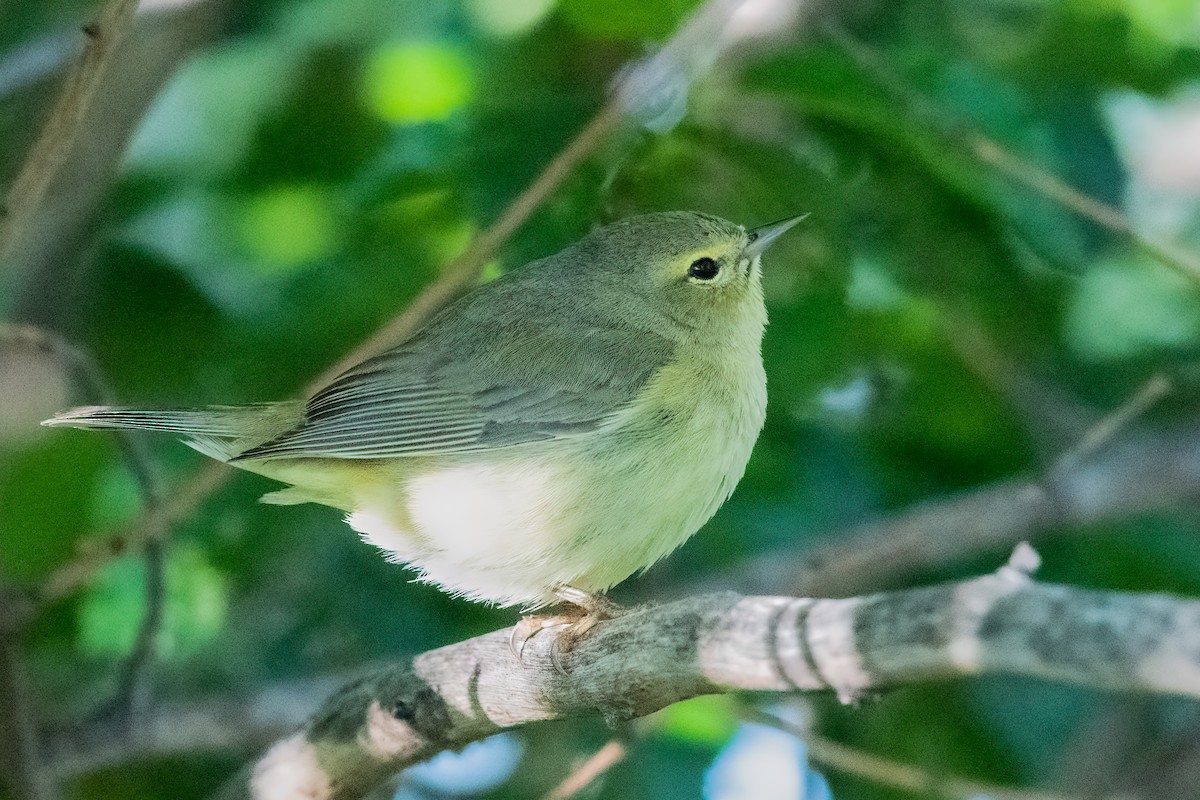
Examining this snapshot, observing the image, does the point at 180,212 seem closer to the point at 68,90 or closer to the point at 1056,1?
the point at 68,90

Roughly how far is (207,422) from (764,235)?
1.69 meters

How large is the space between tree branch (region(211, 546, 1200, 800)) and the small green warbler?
370mm

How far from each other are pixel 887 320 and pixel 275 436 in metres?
2.25

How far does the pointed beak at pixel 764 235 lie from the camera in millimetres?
3949

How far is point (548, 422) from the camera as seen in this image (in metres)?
3.66

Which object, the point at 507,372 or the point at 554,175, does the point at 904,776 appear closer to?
the point at 507,372

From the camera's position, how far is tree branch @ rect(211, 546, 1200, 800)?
1527 mm

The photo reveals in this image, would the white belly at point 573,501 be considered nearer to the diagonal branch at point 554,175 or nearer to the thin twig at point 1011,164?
the diagonal branch at point 554,175

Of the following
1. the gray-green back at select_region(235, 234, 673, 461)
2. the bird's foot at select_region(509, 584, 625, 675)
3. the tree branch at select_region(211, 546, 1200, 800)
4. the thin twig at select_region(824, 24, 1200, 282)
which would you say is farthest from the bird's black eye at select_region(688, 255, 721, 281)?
the tree branch at select_region(211, 546, 1200, 800)

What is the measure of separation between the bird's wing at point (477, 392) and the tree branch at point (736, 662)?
635mm

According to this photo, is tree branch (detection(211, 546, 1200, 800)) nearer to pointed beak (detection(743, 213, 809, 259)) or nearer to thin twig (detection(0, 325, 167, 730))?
thin twig (detection(0, 325, 167, 730))

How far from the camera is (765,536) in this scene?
484cm

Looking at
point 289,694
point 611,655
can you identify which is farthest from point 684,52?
point 289,694

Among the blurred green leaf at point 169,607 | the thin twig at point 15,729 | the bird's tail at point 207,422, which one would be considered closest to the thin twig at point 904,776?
the bird's tail at point 207,422
